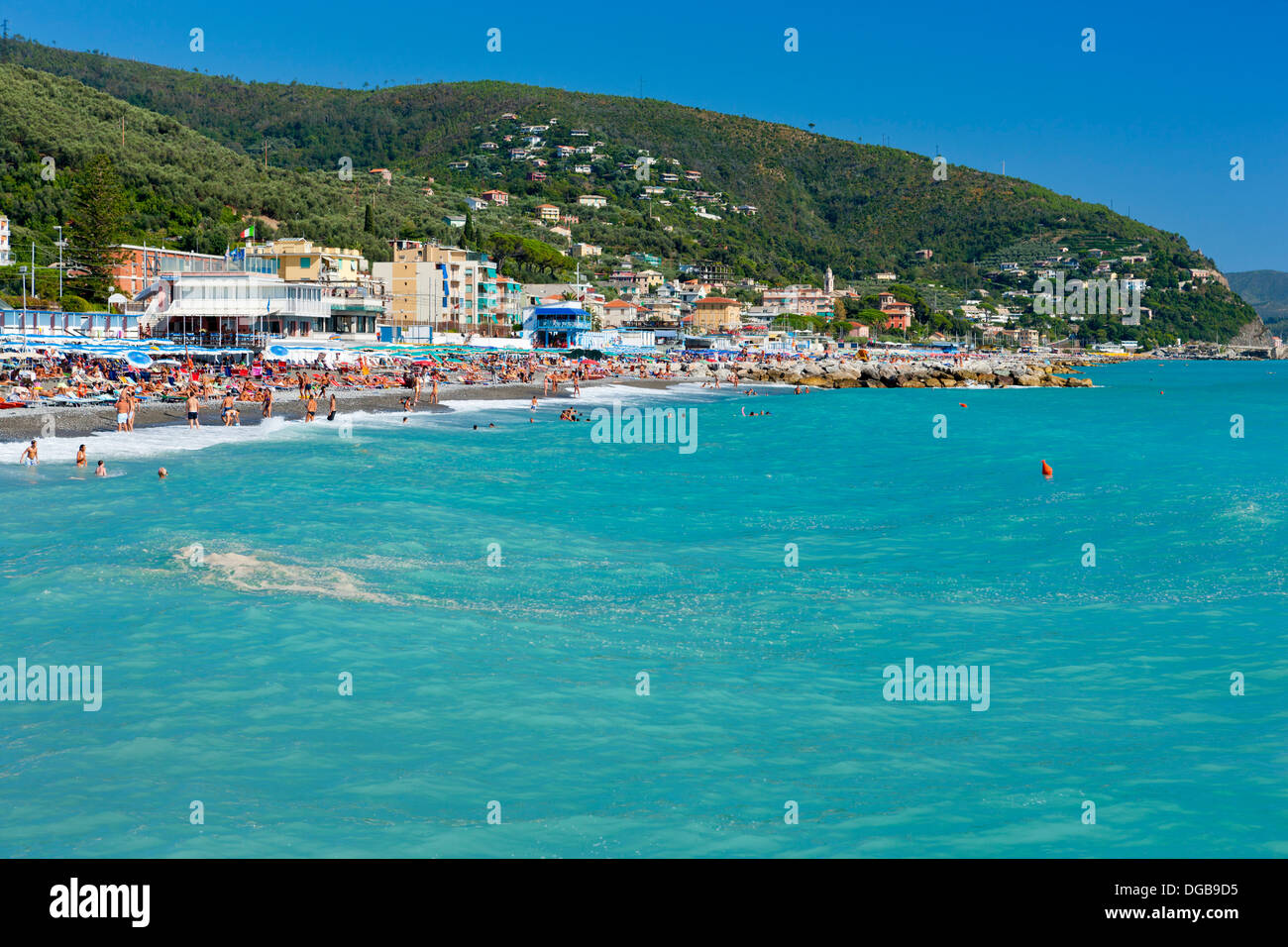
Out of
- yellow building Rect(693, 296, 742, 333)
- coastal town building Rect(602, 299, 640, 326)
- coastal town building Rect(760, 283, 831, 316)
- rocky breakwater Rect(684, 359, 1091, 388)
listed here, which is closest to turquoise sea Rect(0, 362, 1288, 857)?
rocky breakwater Rect(684, 359, 1091, 388)

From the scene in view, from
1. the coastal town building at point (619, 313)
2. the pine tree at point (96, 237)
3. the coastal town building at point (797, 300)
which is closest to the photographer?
the pine tree at point (96, 237)

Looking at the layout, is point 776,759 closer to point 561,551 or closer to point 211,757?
point 211,757

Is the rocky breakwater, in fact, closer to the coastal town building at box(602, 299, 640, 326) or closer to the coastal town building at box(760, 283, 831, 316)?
the coastal town building at box(602, 299, 640, 326)

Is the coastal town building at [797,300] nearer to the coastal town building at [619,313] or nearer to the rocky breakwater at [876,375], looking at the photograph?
the coastal town building at [619,313]

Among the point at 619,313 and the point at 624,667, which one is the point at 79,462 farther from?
the point at 619,313

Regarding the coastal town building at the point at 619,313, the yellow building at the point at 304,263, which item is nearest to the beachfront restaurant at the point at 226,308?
the yellow building at the point at 304,263

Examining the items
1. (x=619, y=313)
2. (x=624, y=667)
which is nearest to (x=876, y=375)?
(x=619, y=313)
